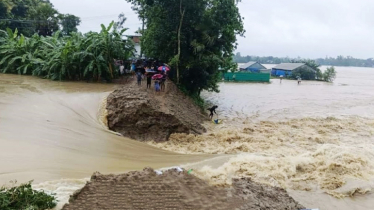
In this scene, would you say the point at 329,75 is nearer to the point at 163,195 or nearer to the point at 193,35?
the point at 193,35

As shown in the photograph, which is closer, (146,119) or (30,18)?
(146,119)

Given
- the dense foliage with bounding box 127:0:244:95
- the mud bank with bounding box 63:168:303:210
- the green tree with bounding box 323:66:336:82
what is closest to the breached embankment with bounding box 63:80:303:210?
the mud bank with bounding box 63:168:303:210

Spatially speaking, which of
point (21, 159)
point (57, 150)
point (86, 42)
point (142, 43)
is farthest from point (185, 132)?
point (86, 42)

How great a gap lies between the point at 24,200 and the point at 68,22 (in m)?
32.8

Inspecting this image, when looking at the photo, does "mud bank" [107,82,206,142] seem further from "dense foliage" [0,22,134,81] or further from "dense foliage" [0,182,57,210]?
"dense foliage" [0,22,134,81]

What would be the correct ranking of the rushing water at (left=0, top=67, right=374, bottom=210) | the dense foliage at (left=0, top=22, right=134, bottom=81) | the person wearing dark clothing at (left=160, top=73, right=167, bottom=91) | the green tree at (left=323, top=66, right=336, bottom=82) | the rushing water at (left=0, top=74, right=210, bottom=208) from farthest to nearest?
the green tree at (left=323, top=66, right=336, bottom=82) < the dense foliage at (left=0, top=22, right=134, bottom=81) < the person wearing dark clothing at (left=160, top=73, right=167, bottom=91) < the rushing water at (left=0, top=67, right=374, bottom=210) < the rushing water at (left=0, top=74, right=210, bottom=208)

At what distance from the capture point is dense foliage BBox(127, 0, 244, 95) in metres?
14.7

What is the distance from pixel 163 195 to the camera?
5309 millimetres

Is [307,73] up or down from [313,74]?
up

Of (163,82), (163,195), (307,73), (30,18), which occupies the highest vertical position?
(30,18)

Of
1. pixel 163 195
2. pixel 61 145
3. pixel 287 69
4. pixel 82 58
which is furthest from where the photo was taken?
pixel 287 69

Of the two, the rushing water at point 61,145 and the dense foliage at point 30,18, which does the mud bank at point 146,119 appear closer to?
the rushing water at point 61,145

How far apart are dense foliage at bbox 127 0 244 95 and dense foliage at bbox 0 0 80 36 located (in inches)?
719

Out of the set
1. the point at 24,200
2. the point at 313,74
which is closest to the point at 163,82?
the point at 24,200
